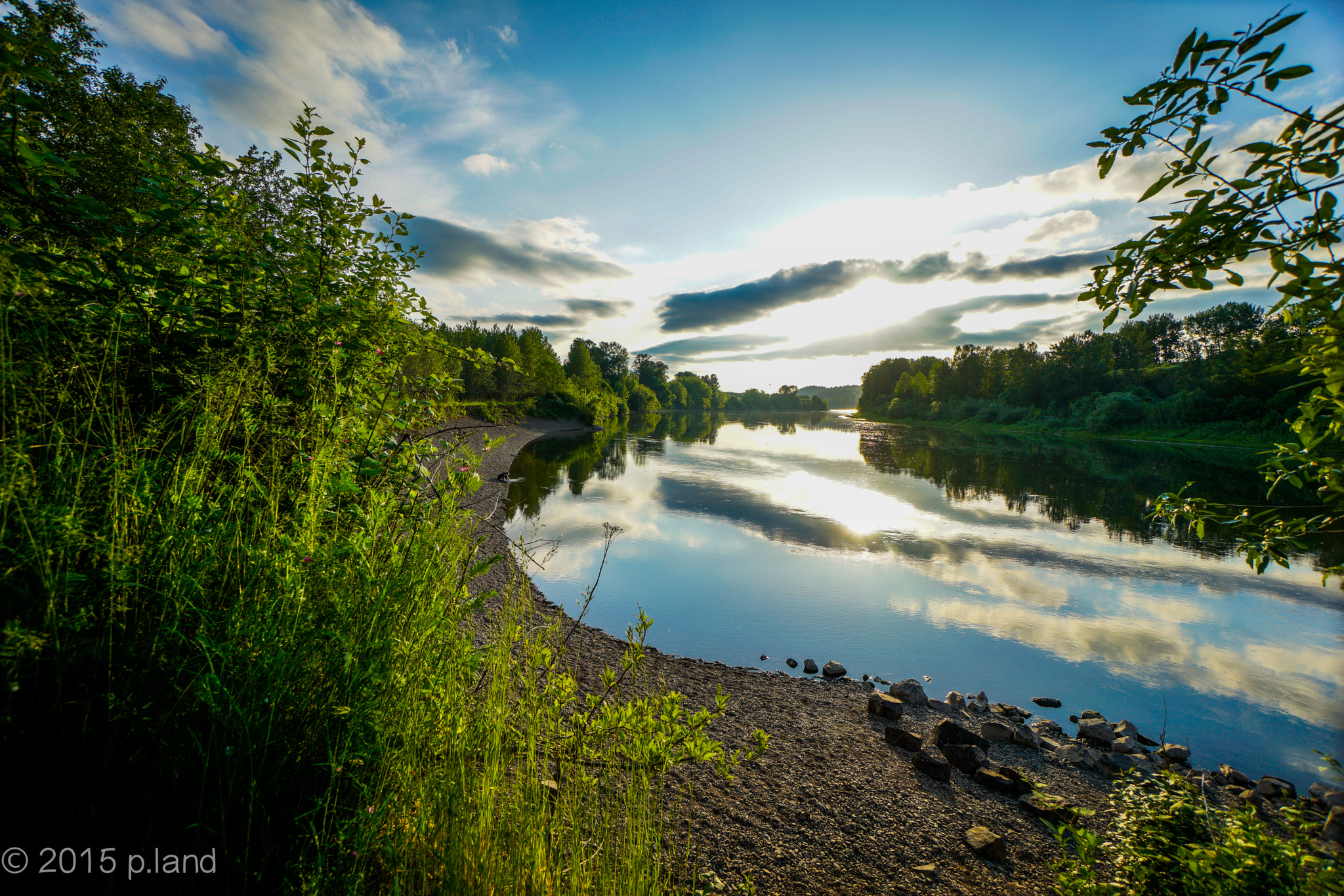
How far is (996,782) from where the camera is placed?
15.8 feet

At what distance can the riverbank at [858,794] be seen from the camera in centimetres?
372

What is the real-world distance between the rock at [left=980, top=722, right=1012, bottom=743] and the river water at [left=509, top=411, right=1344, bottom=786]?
3.87ft

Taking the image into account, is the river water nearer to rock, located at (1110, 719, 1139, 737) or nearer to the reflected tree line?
the reflected tree line


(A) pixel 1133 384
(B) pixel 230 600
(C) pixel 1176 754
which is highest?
(A) pixel 1133 384

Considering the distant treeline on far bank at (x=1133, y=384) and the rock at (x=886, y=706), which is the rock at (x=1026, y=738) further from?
the distant treeline on far bank at (x=1133, y=384)

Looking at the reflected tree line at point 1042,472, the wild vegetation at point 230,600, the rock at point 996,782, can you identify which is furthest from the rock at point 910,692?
the wild vegetation at point 230,600

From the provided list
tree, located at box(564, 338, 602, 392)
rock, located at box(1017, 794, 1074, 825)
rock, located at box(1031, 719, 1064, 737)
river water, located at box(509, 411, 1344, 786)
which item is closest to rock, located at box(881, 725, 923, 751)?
rock, located at box(1017, 794, 1074, 825)

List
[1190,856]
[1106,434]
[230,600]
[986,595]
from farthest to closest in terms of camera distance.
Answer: [1106,434], [986,595], [1190,856], [230,600]

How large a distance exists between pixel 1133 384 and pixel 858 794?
6924 centimetres

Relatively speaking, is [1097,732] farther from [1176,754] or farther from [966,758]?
[966,758]

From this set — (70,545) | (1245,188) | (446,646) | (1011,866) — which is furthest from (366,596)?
(1011,866)

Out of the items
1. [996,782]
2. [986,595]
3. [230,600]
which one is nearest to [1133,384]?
[986,595]

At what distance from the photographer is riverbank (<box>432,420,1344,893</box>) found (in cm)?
372

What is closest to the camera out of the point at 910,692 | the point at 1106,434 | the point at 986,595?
the point at 910,692
